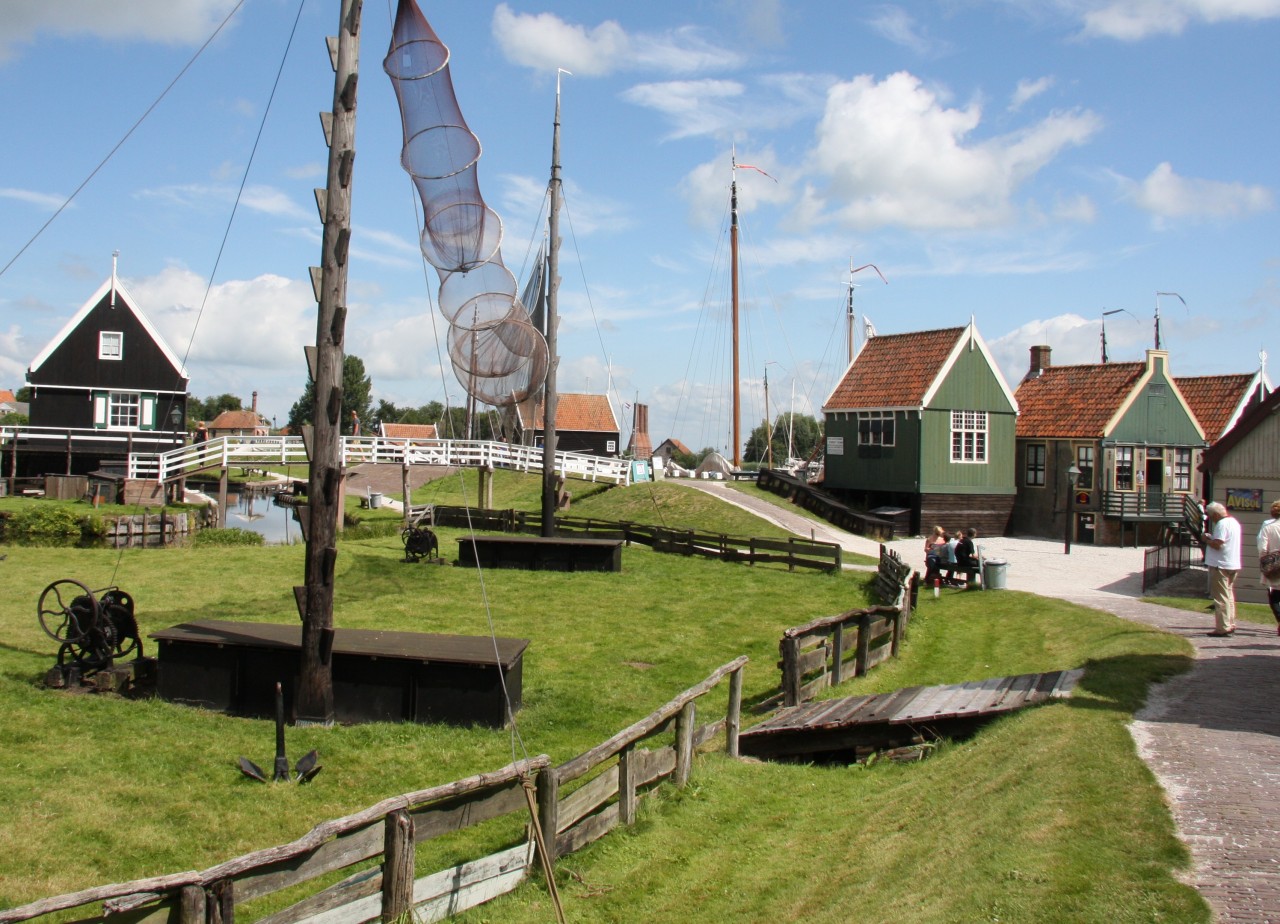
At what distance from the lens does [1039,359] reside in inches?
1804

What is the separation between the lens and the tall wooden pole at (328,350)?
1134cm

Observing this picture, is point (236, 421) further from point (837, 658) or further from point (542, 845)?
point (542, 845)

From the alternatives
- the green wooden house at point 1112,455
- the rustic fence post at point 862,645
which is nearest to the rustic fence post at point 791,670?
the rustic fence post at point 862,645

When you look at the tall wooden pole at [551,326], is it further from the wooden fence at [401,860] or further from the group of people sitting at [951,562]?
the wooden fence at [401,860]

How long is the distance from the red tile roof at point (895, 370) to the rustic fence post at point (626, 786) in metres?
33.1

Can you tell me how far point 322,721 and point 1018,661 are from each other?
1012 cm

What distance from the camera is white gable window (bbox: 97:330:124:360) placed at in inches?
1772

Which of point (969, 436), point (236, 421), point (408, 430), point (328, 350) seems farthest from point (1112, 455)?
point (236, 421)

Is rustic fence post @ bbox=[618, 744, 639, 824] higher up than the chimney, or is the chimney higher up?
the chimney

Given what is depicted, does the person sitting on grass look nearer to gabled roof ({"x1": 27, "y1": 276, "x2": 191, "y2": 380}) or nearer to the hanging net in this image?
the hanging net

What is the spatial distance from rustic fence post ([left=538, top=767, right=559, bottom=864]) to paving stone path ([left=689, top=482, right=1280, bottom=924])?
4024mm

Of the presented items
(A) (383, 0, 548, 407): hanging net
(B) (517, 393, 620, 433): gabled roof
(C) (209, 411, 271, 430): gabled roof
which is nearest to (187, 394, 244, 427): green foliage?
(C) (209, 411, 271, 430): gabled roof

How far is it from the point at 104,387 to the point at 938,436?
3637 centimetres

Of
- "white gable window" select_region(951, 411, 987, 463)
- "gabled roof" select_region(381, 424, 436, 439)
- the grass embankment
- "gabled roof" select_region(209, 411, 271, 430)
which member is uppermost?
"gabled roof" select_region(209, 411, 271, 430)
